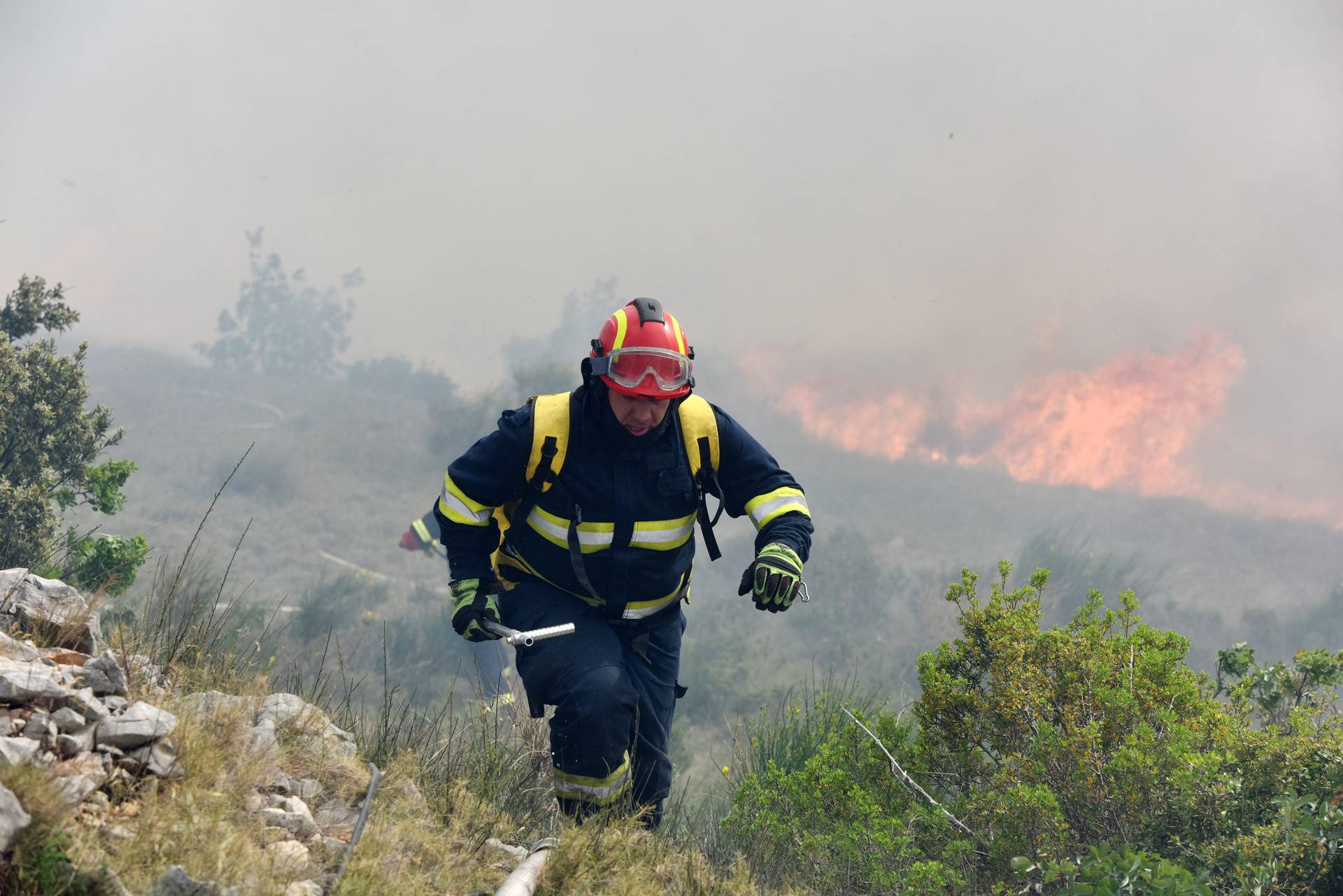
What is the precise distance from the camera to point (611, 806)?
13.6 ft

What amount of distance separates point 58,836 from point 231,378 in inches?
6030

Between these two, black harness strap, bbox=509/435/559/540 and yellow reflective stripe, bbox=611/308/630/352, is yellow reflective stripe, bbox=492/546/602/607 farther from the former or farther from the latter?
yellow reflective stripe, bbox=611/308/630/352

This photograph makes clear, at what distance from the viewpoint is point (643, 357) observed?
435 centimetres

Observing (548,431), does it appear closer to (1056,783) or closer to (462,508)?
(462,508)

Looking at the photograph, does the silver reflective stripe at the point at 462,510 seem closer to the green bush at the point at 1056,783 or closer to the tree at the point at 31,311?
the green bush at the point at 1056,783

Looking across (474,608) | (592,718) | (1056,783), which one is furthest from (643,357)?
(1056,783)

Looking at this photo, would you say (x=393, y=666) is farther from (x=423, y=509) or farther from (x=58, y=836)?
(x=423, y=509)

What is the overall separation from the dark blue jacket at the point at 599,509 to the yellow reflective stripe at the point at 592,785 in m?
0.74

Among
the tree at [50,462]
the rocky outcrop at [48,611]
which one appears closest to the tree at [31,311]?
the tree at [50,462]

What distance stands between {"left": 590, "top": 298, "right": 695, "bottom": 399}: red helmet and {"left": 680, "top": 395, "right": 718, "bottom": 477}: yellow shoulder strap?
0.49 ft

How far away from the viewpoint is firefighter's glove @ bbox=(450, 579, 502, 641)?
4309 mm

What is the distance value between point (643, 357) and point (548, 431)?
0.56 m

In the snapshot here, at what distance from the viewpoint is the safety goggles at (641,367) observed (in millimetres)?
4324

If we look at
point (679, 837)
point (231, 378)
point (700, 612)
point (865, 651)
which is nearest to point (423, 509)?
point (700, 612)
